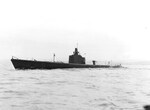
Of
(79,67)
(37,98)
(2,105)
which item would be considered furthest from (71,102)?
(79,67)

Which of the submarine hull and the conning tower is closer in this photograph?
the submarine hull

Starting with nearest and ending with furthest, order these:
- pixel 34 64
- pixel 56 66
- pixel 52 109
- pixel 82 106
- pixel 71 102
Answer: pixel 52 109 < pixel 82 106 < pixel 71 102 < pixel 34 64 < pixel 56 66

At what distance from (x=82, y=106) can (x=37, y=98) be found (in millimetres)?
3792

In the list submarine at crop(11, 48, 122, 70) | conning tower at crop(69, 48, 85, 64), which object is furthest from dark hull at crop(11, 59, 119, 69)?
conning tower at crop(69, 48, 85, 64)

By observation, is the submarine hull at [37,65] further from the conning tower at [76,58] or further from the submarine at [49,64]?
the conning tower at [76,58]

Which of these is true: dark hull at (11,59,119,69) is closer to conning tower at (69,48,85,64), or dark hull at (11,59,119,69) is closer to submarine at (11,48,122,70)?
Result: submarine at (11,48,122,70)

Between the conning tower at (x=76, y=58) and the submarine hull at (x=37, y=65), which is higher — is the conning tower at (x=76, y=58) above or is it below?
above

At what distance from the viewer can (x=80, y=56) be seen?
70.2 m

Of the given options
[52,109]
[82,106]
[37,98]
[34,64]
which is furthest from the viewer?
[34,64]

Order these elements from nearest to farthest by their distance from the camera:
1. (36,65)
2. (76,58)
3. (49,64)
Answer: (36,65) < (49,64) < (76,58)

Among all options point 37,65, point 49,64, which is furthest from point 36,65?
point 49,64

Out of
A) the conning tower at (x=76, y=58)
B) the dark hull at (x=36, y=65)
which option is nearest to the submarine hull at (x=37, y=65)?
the dark hull at (x=36, y=65)

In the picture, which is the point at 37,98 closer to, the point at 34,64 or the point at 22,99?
the point at 22,99

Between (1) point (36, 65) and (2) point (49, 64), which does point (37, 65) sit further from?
(2) point (49, 64)
